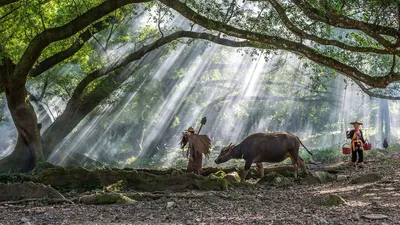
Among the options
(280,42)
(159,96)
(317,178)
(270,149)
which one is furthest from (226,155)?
(159,96)

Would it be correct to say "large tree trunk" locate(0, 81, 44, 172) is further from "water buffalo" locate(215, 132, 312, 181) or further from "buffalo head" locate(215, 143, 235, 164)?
"water buffalo" locate(215, 132, 312, 181)

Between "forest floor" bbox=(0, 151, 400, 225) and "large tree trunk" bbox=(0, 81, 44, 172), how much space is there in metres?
7.58

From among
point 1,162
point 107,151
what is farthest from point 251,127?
point 1,162

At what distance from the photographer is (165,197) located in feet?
30.4

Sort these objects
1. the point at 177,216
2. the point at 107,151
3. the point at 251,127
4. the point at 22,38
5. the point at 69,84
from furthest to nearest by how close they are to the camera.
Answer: the point at 251,127 < the point at 107,151 < the point at 69,84 < the point at 22,38 < the point at 177,216

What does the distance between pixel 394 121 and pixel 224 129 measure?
34.0 meters

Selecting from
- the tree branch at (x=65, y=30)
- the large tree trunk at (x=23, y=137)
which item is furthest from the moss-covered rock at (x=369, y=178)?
the large tree trunk at (x=23, y=137)

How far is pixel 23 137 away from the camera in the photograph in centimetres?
1680

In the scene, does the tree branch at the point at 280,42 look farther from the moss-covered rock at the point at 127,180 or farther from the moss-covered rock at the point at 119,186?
the moss-covered rock at the point at 119,186

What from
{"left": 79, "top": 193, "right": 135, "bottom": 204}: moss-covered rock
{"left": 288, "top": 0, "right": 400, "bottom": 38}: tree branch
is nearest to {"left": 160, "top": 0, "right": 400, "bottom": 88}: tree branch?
{"left": 288, "top": 0, "right": 400, "bottom": 38}: tree branch

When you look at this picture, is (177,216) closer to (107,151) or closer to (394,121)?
(107,151)

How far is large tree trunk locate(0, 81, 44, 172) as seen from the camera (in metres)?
15.8

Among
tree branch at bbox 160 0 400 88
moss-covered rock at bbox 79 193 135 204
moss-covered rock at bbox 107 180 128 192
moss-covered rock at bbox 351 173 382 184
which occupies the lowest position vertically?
moss-covered rock at bbox 79 193 135 204

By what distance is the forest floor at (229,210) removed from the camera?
6309mm
